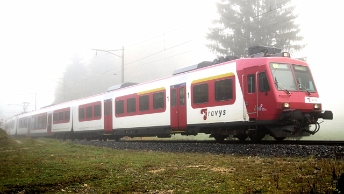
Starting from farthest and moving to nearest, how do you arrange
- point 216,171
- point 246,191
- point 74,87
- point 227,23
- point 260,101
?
point 74,87, point 227,23, point 260,101, point 216,171, point 246,191

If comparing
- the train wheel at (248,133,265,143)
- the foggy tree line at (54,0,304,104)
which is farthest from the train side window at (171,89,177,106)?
the foggy tree line at (54,0,304,104)

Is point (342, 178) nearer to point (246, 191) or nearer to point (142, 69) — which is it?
point (246, 191)

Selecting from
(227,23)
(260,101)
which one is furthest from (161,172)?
(227,23)

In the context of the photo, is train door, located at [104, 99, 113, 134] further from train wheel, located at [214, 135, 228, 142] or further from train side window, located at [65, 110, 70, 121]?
train wheel, located at [214, 135, 228, 142]

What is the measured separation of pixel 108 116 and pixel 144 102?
4.46 m

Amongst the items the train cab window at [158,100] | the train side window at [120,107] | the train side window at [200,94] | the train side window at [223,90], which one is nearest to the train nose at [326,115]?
the train side window at [223,90]

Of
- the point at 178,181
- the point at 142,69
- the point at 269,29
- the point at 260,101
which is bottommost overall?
the point at 178,181

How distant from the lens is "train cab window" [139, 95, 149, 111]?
17.3 meters

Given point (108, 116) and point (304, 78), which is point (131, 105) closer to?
point (108, 116)

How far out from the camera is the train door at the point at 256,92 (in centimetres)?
1129

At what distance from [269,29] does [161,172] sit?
20198 mm

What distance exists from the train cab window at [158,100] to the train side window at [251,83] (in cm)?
527

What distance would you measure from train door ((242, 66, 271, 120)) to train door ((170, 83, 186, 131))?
11.7 ft

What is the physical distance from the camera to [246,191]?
4.69m
